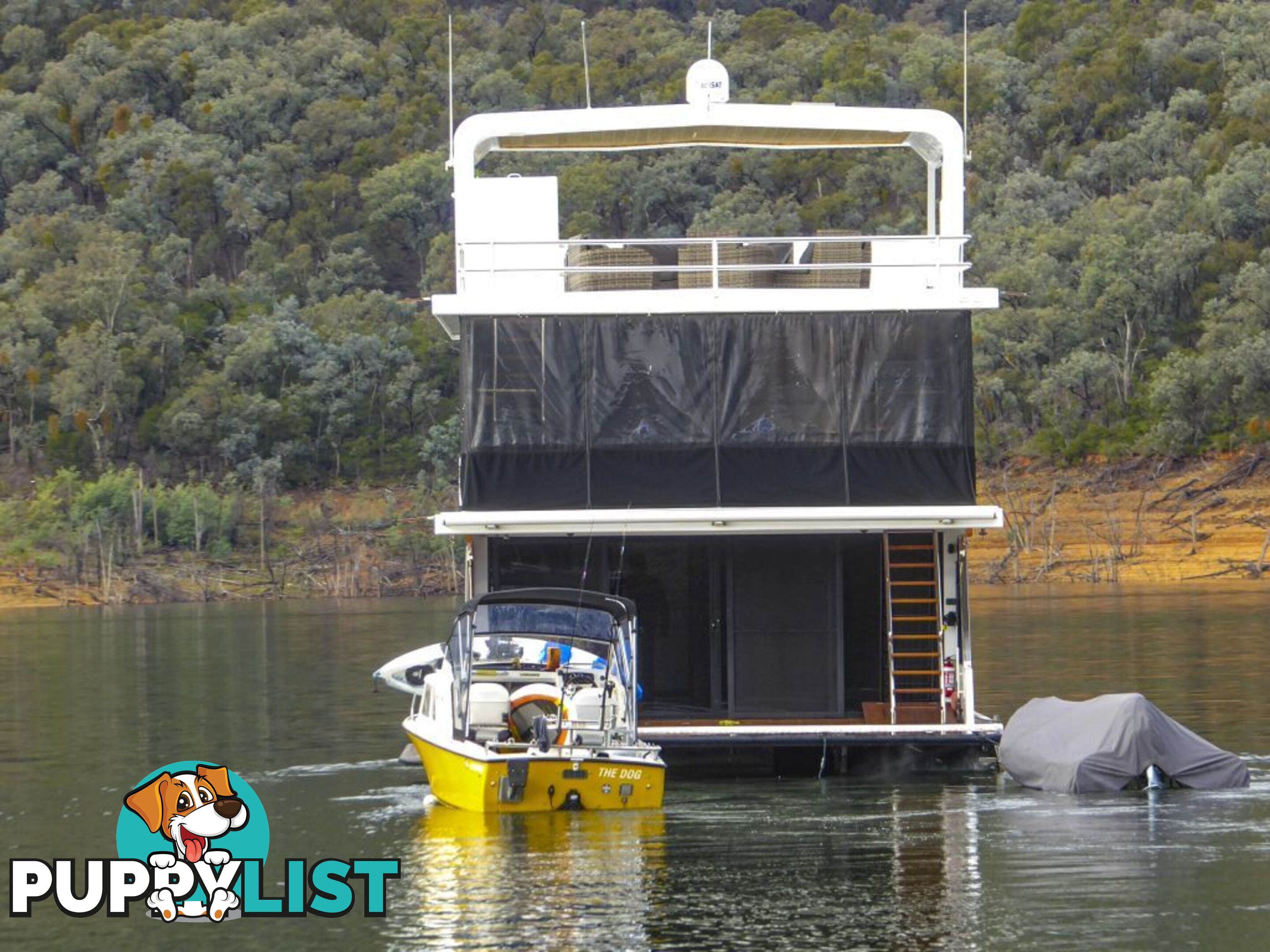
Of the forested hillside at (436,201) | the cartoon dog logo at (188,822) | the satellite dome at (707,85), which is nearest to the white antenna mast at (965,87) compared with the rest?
the satellite dome at (707,85)

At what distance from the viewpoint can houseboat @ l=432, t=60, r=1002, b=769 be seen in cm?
2317

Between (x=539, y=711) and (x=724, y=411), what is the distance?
382cm

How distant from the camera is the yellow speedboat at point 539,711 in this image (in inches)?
822

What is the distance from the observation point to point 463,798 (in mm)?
21594

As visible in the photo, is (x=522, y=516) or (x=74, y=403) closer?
(x=522, y=516)

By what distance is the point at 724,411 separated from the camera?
2336 cm

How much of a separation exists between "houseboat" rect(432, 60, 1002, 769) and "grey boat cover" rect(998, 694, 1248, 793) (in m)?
0.77

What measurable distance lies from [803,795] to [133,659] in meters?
28.5

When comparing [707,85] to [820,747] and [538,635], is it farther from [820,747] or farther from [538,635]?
[820,747]

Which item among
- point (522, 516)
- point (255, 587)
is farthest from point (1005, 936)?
point (255, 587)

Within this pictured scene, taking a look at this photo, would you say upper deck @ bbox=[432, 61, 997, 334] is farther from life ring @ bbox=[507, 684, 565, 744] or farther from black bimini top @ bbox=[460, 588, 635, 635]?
life ring @ bbox=[507, 684, 565, 744]

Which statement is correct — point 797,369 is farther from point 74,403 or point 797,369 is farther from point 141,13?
point 141,13

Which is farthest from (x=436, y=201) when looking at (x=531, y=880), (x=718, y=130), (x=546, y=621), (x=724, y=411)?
(x=531, y=880)

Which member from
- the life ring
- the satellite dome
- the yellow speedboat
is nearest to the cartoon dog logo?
the yellow speedboat
